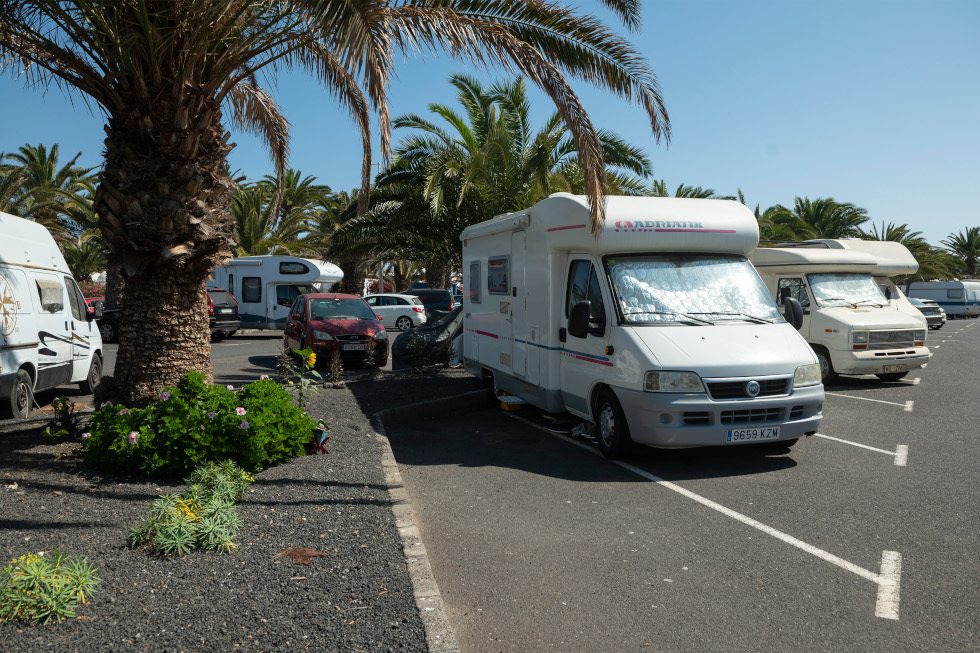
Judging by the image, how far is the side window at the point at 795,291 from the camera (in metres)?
13.4

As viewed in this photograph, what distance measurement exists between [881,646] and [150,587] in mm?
3718

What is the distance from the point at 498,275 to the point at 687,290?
3124 mm

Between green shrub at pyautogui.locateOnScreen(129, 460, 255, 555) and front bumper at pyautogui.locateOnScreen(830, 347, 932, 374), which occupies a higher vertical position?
front bumper at pyautogui.locateOnScreen(830, 347, 932, 374)

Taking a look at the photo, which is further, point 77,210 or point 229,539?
point 77,210

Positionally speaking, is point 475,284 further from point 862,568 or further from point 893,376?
point 893,376

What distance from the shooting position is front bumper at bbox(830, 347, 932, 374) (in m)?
12.5

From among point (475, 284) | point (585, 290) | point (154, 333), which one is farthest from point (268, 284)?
point (585, 290)

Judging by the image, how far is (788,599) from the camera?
4.16 metres

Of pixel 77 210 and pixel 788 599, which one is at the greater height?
pixel 77 210

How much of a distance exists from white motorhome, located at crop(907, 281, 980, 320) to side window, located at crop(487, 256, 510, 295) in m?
48.7

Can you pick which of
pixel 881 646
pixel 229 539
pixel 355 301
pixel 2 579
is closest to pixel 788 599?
pixel 881 646

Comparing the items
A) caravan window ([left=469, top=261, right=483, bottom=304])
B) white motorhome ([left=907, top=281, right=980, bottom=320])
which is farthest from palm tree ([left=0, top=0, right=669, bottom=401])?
white motorhome ([left=907, top=281, right=980, bottom=320])

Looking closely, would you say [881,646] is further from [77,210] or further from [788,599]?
[77,210]

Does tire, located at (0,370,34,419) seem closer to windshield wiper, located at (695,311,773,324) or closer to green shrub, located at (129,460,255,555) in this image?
green shrub, located at (129,460,255,555)
